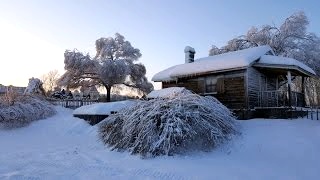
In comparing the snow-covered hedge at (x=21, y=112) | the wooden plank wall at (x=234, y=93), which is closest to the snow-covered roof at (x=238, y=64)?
the wooden plank wall at (x=234, y=93)

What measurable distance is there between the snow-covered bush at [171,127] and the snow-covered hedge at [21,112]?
674 centimetres

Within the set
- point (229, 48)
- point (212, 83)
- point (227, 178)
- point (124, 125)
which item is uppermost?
point (229, 48)

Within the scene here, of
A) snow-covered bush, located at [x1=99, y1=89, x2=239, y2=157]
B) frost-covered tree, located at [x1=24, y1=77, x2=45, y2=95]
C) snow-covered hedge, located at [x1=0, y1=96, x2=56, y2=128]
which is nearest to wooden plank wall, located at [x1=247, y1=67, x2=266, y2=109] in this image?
snow-covered bush, located at [x1=99, y1=89, x2=239, y2=157]

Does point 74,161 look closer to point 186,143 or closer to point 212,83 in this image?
point 186,143

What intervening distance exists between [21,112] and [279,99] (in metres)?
14.1

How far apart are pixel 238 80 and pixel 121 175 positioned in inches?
478

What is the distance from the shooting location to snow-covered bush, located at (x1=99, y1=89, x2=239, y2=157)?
11086mm

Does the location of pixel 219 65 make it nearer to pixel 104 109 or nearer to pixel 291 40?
pixel 104 109

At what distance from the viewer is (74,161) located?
1026 centimetres

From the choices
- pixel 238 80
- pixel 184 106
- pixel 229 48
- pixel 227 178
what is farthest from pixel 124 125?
pixel 229 48

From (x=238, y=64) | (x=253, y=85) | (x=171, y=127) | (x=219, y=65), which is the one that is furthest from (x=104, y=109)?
(x=253, y=85)

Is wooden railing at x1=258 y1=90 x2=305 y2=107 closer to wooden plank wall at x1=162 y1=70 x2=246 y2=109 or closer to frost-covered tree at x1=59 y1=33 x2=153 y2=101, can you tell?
wooden plank wall at x1=162 y1=70 x2=246 y2=109

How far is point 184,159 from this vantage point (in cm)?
1043

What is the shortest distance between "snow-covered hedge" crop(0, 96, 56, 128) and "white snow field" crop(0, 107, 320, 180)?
6.64 ft
